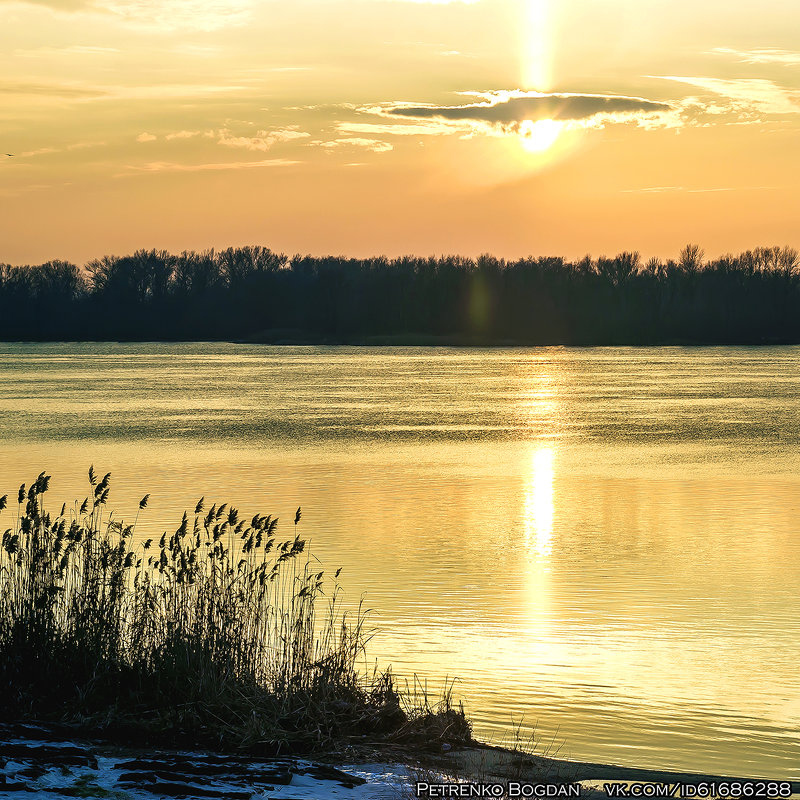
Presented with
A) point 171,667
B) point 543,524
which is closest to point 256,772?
point 171,667

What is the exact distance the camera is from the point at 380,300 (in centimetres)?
13888

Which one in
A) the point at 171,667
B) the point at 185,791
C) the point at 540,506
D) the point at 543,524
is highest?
the point at 540,506

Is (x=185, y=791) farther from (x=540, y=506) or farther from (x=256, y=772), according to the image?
(x=540, y=506)

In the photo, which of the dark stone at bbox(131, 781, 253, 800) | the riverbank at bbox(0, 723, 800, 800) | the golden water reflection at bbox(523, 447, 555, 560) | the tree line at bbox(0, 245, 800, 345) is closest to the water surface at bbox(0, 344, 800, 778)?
the golden water reflection at bbox(523, 447, 555, 560)

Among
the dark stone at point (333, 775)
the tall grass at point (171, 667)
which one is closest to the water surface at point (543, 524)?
the tall grass at point (171, 667)

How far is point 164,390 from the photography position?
5212 cm

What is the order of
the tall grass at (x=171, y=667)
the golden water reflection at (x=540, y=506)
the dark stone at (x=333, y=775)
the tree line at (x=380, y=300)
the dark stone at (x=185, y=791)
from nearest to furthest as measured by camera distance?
the dark stone at (x=185, y=791), the dark stone at (x=333, y=775), the tall grass at (x=171, y=667), the golden water reflection at (x=540, y=506), the tree line at (x=380, y=300)

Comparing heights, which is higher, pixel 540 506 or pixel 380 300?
pixel 380 300

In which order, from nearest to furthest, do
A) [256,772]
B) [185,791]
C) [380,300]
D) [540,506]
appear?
[185,791] < [256,772] < [540,506] < [380,300]

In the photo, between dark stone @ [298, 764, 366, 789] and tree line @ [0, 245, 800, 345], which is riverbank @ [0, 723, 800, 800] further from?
tree line @ [0, 245, 800, 345]

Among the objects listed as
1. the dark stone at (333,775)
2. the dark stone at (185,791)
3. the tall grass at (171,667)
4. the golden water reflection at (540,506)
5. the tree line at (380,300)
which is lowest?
the dark stone at (185,791)

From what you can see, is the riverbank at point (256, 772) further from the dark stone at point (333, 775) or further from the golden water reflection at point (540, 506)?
the golden water reflection at point (540, 506)

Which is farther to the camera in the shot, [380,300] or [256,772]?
[380,300]

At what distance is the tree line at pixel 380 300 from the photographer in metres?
132
